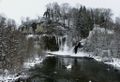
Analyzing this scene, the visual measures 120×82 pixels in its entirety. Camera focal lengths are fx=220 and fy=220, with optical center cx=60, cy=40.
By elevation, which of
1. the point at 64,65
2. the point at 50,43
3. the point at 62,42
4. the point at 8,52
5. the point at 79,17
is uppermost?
the point at 79,17

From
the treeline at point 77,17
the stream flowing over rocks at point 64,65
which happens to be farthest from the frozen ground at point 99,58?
the treeline at point 77,17

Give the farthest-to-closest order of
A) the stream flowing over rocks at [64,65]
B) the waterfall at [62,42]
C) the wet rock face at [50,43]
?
the waterfall at [62,42] → the wet rock face at [50,43] → the stream flowing over rocks at [64,65]

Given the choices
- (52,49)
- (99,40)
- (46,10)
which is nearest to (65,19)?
(46,10)

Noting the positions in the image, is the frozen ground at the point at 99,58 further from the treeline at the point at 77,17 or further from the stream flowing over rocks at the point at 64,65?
the treeline at the point at 77,17

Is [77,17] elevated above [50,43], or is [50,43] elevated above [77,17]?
[77,17]

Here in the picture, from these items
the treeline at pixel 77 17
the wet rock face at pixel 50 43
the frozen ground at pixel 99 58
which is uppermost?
the treeline at pixel 77 17

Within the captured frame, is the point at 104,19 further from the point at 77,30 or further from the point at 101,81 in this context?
the point at 101,81

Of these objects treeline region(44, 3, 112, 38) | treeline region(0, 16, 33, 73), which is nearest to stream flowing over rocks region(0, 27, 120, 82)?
treeline region(0, 16, 33, 73)

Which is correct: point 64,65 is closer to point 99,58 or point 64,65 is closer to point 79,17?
point 99,58

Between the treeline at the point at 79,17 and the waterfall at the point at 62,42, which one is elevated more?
the treeline at the point at 79,17

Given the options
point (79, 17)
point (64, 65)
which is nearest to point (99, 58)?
point (64, 65)

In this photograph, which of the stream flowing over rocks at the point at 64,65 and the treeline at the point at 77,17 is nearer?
the stream flowing over rocks at the point at 64,65

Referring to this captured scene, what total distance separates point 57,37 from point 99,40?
26942mm

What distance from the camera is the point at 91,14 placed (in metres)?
103
